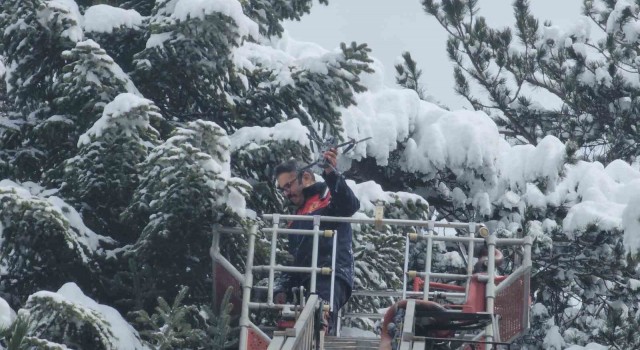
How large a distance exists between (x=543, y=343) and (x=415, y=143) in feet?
8.20

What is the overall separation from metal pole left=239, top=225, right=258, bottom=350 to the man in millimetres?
239

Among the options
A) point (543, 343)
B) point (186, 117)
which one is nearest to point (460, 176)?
point (543, 343)

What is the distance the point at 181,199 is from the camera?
39.4 feet

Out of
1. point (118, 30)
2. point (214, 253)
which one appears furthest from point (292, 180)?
point (118, 30)

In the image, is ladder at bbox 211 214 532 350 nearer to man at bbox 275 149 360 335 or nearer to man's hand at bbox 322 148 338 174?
man at bbox 275 149 360 335

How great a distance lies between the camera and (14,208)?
11.6m

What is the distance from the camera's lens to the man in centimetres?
1243

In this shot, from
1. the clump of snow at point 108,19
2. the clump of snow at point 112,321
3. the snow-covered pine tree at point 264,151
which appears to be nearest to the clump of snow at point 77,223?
the clump of snow at point 112,321

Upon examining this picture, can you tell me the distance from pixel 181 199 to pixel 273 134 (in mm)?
1401

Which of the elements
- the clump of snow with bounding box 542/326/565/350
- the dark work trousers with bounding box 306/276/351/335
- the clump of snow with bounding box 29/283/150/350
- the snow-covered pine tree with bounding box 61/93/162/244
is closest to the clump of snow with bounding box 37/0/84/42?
the snow-covered pine tree with bounding box 61/93/162/244

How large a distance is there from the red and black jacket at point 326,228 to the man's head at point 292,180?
0.07 metres

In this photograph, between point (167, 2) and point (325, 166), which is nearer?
point (325, 166)

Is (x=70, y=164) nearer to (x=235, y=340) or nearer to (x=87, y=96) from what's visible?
(x=87, y=96)

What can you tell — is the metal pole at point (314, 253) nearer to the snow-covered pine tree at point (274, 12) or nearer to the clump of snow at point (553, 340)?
the snow-covered pine tree at point (274, 12)
